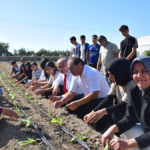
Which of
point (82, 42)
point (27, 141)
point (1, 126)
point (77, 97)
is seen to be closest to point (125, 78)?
point (77, 97)

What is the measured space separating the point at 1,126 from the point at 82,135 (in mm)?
1575

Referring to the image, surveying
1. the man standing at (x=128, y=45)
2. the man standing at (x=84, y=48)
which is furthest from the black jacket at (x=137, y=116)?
the man standing at (x=84, y=48)

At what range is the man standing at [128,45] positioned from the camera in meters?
4.22

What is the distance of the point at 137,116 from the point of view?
5.92 ft

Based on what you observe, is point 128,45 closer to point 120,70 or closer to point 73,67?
point 73,67

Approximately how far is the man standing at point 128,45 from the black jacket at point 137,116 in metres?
2.58

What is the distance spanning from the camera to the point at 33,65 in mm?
5750

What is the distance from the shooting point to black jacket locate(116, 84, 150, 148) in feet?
5.12

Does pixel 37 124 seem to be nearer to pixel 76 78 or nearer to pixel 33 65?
pixel 76 78

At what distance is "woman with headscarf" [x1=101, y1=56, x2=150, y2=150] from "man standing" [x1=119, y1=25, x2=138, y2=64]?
2566mm

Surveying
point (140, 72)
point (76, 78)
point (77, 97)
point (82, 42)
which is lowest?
point (77, 97)

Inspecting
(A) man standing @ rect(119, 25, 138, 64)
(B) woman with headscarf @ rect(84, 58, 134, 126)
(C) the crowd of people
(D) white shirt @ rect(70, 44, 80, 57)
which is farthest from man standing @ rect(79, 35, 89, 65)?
(B) woman with headscarf @ rect(84, 58, 134, 126)

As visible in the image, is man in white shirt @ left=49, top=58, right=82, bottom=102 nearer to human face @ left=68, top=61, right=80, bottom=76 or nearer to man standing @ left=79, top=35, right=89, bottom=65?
human face @ left=68, top=61, right=80, bottom=76

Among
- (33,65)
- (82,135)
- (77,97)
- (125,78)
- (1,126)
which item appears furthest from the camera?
(33,65)
